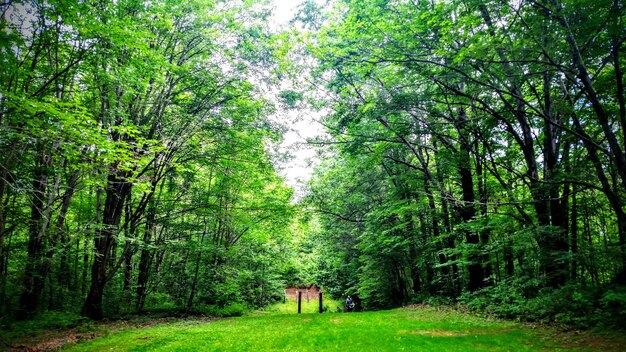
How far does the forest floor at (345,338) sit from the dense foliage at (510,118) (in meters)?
1.15

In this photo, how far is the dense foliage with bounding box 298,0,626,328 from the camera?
6711 millimetres

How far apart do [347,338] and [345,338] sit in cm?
6

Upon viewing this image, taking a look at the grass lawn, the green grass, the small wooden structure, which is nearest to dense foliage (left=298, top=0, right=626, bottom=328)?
the grass lawn

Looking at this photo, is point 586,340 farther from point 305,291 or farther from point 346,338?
point 305,291

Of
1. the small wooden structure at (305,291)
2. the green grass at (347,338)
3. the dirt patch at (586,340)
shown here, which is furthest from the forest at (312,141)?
the small wooden structure at (305,291)

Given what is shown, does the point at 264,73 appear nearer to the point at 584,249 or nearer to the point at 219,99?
the point at 219,99

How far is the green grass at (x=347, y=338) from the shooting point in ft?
23.5

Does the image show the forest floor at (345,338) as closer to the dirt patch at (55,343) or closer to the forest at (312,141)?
the dirt patch at (55,343)

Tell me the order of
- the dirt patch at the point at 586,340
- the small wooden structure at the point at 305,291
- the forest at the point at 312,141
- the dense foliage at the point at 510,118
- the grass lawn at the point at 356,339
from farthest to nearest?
the small wooden structure at the point at 305,291
the grass lawn at the point at 356,339
the forest at the point at 312,141
the dense foliage at the point at 510,118
the dirt patch at the point at 586,340

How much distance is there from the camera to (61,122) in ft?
21.3

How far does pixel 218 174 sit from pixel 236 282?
21.8ft

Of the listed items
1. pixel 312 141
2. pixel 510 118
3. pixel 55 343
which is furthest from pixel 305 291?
pixel 510 118

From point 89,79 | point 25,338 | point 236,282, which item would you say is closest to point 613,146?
point 89,79

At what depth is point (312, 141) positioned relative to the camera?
15.6 m
